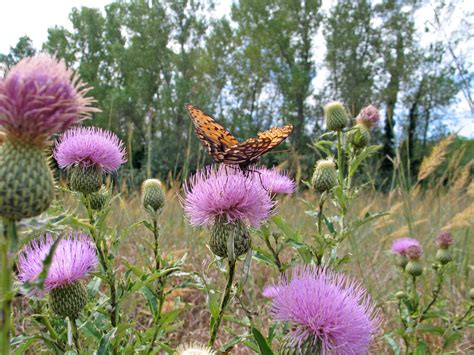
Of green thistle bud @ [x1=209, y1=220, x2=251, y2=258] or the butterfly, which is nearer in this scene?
green thistle bud @ [x1=209, y1=220, x2=251, y2=258]

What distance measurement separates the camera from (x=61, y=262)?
2541 millimetres

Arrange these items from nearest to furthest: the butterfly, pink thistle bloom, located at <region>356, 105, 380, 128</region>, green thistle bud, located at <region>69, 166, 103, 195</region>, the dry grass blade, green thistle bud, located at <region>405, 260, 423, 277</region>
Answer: the butterfly
green thistle bud, located at <region>69, 166, 103, 195</region>
green thistle bud, located at <region>405, 260, 423, 277</region>
pink thistle bloom, located at <region>356, 105, 380, 128</region>
the dry grass blade

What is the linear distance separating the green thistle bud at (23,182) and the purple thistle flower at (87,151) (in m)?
1.82

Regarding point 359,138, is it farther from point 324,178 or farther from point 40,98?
point 40,98

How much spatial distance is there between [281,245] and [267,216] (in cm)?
47

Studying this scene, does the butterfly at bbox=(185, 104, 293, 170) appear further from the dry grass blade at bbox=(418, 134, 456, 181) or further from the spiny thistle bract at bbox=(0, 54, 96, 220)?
the dry grass blade at bbox=(418, 134, 456, 181)

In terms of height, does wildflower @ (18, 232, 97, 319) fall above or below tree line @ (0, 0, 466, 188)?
below

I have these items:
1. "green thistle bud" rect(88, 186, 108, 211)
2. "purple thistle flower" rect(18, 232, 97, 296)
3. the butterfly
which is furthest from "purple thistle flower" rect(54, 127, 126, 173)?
"purple thistle flower" rect(18, 232, 97, 296)

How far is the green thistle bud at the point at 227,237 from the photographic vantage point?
2.42 meters

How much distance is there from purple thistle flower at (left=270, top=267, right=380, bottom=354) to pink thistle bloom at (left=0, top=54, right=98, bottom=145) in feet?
3.89

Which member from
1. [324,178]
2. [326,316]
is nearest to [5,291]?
[326,316]

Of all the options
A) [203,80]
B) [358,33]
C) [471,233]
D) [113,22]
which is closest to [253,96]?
[203,80]

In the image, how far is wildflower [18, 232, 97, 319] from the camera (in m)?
2.39

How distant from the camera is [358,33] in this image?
38656 millimetres
